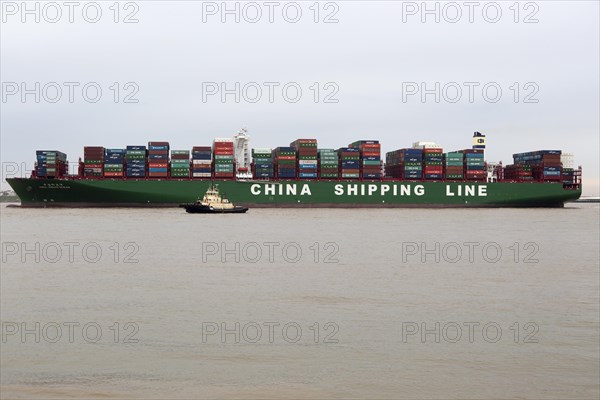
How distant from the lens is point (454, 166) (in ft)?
276

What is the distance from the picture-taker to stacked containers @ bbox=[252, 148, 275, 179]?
80.1 metres

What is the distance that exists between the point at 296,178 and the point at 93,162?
24.0 metres

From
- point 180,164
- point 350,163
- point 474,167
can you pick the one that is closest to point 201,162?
point 180,164

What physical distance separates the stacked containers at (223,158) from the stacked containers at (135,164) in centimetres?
854

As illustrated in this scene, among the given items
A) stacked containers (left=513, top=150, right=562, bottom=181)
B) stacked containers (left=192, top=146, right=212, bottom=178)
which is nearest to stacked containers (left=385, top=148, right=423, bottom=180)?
stacked containers (left=513, top=150, right=562, bottom=181)

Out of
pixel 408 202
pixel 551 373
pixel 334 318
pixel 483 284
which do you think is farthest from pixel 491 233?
pixel 408 202

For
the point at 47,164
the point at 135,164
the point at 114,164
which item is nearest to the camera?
the point at 114,164

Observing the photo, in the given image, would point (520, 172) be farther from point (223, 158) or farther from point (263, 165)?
point (223, 158)

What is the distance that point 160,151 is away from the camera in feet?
254

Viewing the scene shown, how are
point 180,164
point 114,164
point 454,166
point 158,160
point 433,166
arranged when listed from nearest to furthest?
point 114,164 → point 158,160 → point 180,164 → point 433,166 → point 454,166

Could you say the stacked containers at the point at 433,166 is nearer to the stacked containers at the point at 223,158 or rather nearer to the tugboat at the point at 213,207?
the stacked containers at the point at 223,158

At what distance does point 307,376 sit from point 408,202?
7394cm

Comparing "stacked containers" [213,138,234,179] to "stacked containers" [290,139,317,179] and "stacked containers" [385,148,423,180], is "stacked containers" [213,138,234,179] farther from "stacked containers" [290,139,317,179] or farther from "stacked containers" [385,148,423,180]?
"stacked containers" [385,148,423,180]

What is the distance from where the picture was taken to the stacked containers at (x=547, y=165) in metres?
84.9
